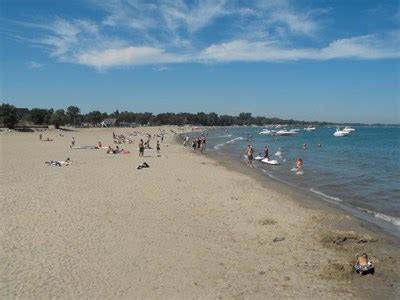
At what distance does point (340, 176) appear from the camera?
28391 millimetres

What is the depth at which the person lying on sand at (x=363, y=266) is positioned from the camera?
371 inches

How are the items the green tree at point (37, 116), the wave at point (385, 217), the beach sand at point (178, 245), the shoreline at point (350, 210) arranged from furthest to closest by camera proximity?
the green tree at point (37, 116) → the wave at point (385, 217) → the shoreline at point (350, 210) → the beach sand at point (178, 245)

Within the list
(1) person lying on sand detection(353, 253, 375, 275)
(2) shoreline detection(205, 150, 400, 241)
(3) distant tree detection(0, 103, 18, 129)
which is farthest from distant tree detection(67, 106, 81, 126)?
(1) person lying on sand detection(353, 253, 375, 275)

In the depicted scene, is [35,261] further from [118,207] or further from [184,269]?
[118,207]

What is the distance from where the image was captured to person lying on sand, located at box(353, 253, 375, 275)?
30.9ft

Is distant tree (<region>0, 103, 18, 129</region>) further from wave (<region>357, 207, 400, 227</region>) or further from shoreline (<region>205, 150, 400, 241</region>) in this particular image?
wave (<region>357, 207, 400, 227</region>)

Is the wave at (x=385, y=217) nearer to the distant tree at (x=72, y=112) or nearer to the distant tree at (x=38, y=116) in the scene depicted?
the distant tree at (x=38, y=116)

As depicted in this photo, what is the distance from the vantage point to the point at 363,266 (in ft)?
31.1

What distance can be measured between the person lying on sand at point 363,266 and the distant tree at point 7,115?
83304 millimetres

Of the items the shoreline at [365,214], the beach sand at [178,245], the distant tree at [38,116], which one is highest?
the distant tree at [38,116]

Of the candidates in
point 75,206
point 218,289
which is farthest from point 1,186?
point 218,289

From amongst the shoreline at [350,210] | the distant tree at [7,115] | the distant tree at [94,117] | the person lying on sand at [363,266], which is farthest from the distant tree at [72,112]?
the person lying on sand at [363,266]

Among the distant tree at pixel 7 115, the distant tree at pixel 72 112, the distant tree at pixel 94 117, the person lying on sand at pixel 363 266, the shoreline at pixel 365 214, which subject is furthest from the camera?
the distant tree at pixel 94 117

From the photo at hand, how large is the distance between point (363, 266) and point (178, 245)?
440cm
